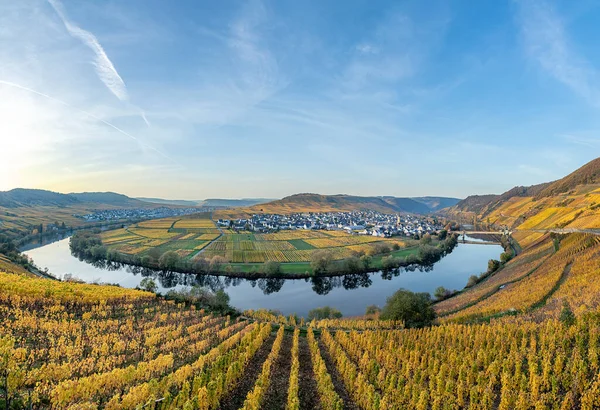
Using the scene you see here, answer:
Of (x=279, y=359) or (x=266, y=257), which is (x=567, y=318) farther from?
(x=266, y=257)

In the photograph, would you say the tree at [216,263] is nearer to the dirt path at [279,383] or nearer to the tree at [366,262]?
the tree at [366,262]

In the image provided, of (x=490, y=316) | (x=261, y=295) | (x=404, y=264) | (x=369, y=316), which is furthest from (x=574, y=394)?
(x=404, y=264)

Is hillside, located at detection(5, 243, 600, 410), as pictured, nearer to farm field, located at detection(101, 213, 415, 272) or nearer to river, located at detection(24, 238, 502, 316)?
river, located at detection(24, 238, 502, 316)

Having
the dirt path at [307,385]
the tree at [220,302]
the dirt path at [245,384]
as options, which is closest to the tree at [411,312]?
the dirt path at [307,385]

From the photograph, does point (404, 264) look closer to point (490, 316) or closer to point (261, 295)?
point (261, 295)

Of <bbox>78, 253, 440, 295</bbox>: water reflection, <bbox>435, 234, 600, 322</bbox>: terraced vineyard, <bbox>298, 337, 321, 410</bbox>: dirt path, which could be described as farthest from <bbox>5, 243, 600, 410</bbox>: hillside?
<bbox>78, 253, 440, 295</bbox>: water reflection

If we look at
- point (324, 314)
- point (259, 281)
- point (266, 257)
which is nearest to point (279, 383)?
point (324, 314)
